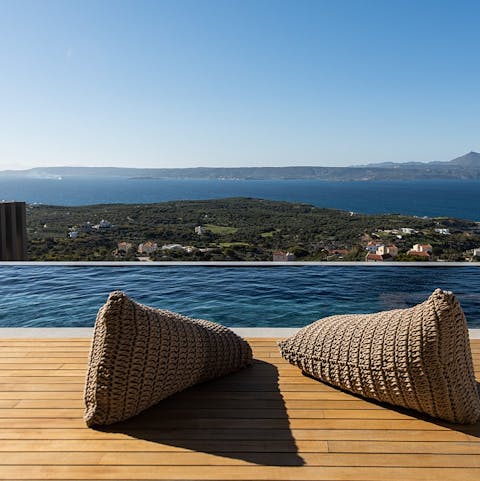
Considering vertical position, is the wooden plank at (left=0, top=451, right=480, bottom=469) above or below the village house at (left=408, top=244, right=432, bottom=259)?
below

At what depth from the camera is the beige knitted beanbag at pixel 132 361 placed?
2086mm

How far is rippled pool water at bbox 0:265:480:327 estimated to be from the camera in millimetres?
4480

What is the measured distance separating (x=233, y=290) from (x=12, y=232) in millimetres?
4027

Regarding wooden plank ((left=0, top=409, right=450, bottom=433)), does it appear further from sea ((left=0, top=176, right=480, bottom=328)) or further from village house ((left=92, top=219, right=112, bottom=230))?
village house ((left=92, top=219, right=112, bottom=230))

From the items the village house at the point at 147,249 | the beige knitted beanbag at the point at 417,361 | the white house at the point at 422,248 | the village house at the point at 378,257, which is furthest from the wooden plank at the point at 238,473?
the village house at the point at 147,249

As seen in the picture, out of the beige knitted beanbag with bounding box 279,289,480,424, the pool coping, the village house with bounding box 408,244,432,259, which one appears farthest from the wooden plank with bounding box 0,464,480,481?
the village house with bounding box 408,244,432,259

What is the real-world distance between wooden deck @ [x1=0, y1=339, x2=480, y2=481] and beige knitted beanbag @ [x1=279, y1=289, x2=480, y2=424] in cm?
8

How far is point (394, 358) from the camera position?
220cm

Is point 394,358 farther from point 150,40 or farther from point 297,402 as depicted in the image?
point 150,40

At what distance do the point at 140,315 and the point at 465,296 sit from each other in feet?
12.8

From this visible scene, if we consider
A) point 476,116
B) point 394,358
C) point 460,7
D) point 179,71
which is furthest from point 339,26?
point 476,116

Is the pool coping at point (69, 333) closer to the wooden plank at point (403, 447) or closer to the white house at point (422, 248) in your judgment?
the wooden plank at point (403, 447)

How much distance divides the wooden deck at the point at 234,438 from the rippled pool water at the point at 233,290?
186 cm

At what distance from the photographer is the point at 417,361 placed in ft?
6.98
